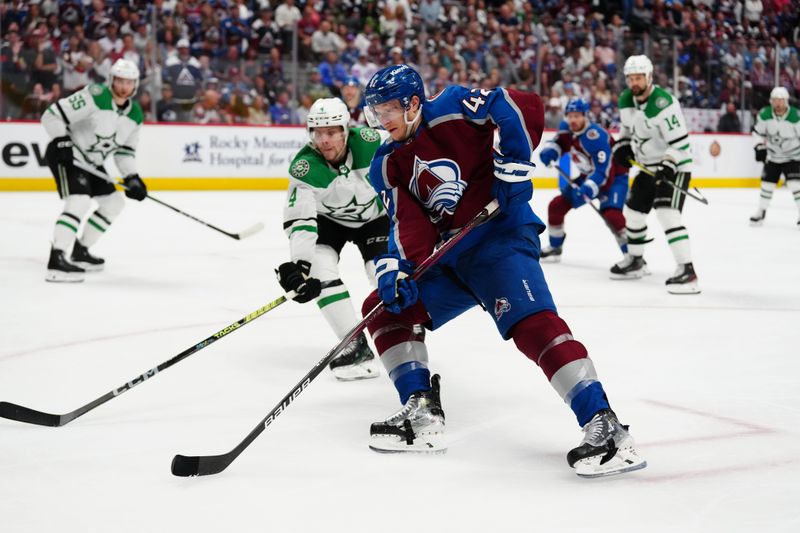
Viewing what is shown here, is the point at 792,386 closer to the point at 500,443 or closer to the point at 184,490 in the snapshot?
the point at 500,443

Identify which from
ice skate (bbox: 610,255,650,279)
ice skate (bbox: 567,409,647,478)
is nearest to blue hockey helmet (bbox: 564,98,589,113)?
ice skate (bbox: 610,255,650,279)

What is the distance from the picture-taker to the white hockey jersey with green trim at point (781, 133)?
28.6ft

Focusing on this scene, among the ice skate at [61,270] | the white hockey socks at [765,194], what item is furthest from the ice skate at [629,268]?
the white hockey socks at [765,194]

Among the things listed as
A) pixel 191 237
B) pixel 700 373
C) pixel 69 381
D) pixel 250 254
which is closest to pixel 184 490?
pixel 69 381

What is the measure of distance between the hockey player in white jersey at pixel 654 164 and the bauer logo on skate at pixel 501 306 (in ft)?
9.47

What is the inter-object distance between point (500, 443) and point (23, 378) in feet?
5.39

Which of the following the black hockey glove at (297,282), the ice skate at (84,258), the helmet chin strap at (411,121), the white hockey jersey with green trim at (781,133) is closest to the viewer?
the helmet chin strap at (411,121)

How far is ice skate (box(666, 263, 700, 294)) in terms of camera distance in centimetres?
499

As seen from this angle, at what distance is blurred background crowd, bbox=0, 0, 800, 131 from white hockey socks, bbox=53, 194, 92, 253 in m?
4.40

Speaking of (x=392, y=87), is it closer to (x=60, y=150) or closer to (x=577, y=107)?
(x=60, y=150)

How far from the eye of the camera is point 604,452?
7.09 feet

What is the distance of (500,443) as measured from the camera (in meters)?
2.50

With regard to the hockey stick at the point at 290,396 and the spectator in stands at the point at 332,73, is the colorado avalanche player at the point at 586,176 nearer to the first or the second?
the hockey stick at the point at 290,396

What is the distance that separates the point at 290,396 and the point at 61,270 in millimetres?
3279
